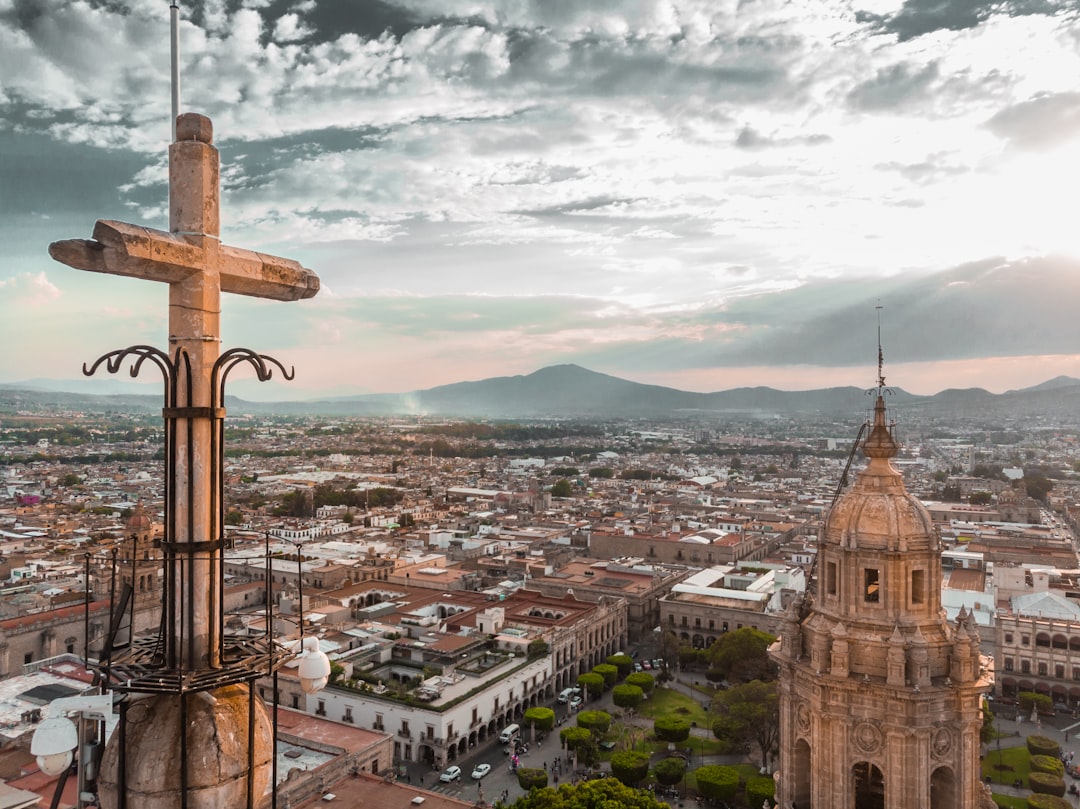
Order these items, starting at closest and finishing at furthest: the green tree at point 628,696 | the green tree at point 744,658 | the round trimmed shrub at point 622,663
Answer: the green tree at point 628,696, the green tree at point 744,658, the round trimmed shrub at point 622,663

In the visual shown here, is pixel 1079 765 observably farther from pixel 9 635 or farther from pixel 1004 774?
pixel 9 635

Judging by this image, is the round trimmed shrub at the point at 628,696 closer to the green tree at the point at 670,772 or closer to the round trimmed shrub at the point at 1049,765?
the green tree at the point at 670,772

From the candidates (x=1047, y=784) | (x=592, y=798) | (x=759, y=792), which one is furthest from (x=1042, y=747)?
(x=592, y=798)

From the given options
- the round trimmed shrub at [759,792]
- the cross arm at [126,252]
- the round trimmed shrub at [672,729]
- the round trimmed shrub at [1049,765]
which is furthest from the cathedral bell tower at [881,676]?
the round trimmed shrub at [1049,765]

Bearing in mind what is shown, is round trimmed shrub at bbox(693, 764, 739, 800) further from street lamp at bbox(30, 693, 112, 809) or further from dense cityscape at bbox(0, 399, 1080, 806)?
street lamp at bbox(30, 693, 112, 809)

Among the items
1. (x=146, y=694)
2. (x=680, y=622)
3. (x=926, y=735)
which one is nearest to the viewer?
(x=146, y=694)

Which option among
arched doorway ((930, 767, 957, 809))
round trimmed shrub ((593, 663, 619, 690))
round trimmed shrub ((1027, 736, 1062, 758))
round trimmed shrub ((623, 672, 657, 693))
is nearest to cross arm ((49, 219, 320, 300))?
arched doorway ((930, 767, 957, 809))

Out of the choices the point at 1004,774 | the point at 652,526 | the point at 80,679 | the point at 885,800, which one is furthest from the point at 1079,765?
the point at 652,526
